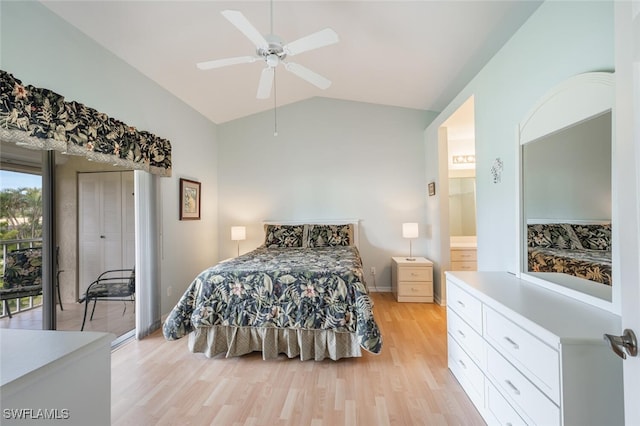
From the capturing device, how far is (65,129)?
75.0 inches

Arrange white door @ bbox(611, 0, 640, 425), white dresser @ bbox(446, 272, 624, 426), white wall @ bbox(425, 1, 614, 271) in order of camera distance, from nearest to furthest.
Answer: white door @ bbox(611, 0, 640, 425) < white dresser @ bbox(446, 272, 624, 426) < white wall @ bbox(425, 1, 614, 271)

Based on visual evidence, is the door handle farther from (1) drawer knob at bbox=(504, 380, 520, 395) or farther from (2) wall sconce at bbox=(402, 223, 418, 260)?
(2) wall sconce at bbox=(402, 223, 418, 260)

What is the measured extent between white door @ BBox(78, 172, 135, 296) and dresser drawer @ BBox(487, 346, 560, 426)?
3.14 metres

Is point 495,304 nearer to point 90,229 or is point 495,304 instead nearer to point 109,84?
point 90,229

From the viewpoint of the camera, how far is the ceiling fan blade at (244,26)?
1527 millimetres

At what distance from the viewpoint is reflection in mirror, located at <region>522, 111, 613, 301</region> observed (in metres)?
1.29

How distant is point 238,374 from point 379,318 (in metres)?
1.67

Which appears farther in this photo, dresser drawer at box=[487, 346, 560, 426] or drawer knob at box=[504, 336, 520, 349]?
drawer knob at box=[504, 336, 520, 349]

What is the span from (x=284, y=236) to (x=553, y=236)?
3053 millimetres

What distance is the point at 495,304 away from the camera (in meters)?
1.43

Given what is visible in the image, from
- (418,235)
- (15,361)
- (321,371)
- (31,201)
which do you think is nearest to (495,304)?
(321,371)

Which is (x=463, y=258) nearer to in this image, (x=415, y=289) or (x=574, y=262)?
(x=415, y=289)

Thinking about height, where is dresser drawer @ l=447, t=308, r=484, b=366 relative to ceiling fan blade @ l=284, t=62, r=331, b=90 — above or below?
below

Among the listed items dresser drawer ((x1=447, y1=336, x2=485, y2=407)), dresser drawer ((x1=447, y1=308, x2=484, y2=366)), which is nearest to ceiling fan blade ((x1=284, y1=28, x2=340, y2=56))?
dresser drawer ((x1=447, y1=308, x2=484, y2=366))
